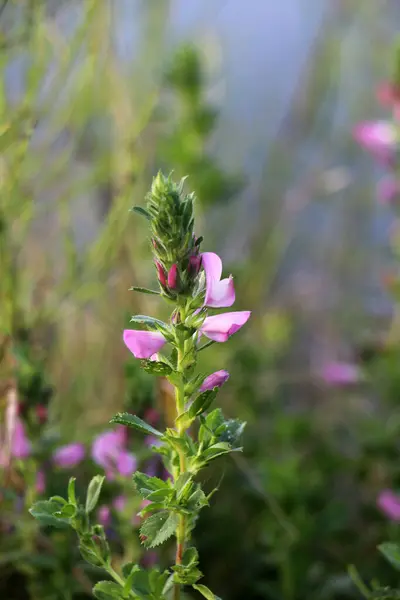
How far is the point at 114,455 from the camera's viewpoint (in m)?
0.65

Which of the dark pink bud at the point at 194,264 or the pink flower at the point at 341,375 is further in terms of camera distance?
the pink flower at the point at 341,375

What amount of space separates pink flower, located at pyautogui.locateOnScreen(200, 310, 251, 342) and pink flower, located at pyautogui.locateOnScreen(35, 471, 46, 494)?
35 centimetres

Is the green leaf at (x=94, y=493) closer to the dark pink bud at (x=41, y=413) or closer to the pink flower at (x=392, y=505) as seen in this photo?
the dark pink bud at (x=41, y=413)

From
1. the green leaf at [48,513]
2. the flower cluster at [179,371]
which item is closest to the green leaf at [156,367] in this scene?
the flower cluster at [179,371]

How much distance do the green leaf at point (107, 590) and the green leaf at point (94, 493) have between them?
0.16ft

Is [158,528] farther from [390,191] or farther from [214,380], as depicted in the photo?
[390,191]

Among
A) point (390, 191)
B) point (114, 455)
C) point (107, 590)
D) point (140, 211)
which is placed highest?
point (390, 191)

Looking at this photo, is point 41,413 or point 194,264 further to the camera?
point 41,413

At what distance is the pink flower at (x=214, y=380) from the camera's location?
429 millimetres

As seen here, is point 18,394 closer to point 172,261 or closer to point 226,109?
point 172,261

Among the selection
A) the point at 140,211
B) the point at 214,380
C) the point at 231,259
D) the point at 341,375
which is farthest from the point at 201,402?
the point at 231,259

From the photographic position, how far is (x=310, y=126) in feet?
5.77

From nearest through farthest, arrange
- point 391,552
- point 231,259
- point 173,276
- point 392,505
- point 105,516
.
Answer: point 173,276, point 391,552, point 105,516, point 392,505, point 231,259

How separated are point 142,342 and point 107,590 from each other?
0.17 m
